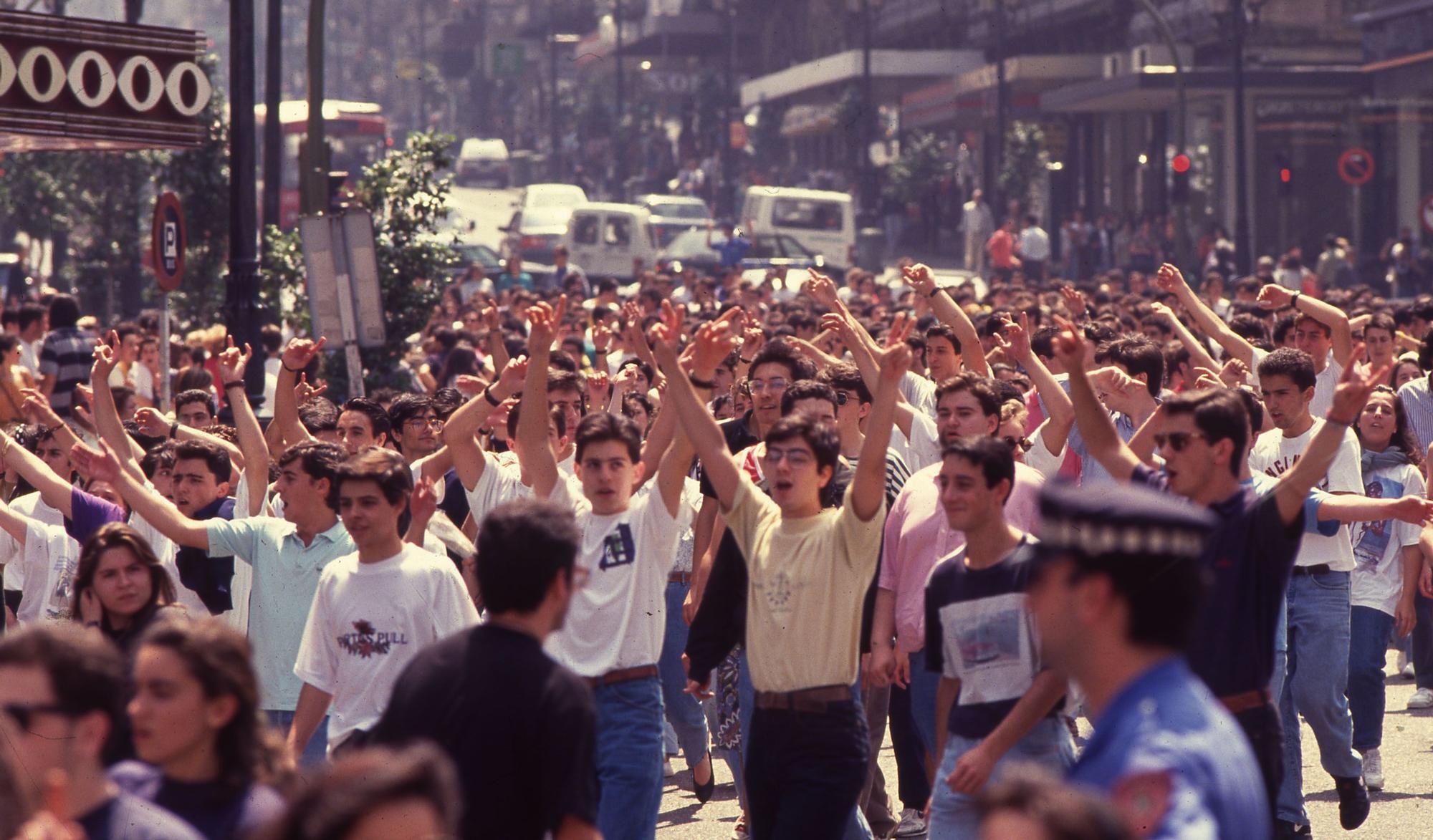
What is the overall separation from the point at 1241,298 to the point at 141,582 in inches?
609

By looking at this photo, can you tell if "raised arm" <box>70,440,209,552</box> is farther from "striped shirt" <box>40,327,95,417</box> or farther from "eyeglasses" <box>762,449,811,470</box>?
"striped shirt" <box>40,327,95,417</box>

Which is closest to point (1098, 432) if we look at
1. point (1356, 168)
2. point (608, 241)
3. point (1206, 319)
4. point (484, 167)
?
point (1206, 319)

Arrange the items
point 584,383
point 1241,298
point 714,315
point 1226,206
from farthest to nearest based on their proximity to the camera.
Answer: point 1226,206 < point 1241,298 < point 714,315 < point 584,383

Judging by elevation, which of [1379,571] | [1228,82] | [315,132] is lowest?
[1379,571]

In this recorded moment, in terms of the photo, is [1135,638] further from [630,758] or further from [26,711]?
[630,758]

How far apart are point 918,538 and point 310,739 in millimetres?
2115

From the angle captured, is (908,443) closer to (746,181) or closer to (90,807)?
(90,807)

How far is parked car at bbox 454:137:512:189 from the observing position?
7600cm

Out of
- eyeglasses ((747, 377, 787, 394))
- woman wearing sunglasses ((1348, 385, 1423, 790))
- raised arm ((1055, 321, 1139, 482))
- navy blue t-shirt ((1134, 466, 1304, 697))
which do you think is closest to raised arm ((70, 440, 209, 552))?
eyeglasses ((747, 377, 787, 394))

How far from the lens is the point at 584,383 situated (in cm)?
1116

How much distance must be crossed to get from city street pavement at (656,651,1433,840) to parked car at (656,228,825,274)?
1120 inches

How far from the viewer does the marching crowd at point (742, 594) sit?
3.32 metres

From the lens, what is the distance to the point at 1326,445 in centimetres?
563

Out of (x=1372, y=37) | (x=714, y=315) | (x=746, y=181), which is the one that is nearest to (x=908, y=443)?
(x=714, y=315)
